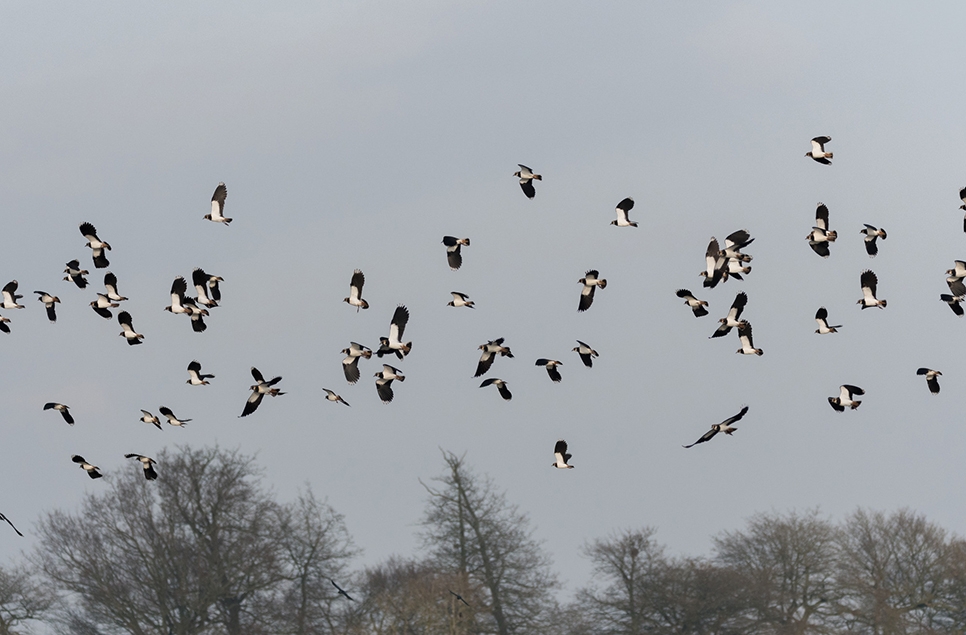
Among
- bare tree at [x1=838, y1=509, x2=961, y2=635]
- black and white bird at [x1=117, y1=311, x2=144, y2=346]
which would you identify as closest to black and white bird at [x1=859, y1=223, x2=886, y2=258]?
black and white bird at [x1=117, y1=311, x2=144, y2=346]

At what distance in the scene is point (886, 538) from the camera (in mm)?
72000

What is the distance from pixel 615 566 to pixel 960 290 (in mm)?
39029

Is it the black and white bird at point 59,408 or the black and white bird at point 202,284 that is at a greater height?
the black and white bird at point 202,284

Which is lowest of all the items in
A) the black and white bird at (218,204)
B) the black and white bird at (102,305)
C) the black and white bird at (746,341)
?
the black and white bird at (746,341)

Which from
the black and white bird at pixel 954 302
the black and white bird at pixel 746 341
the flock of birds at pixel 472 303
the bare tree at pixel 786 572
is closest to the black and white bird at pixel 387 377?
the flock of birds at pixel 472 303

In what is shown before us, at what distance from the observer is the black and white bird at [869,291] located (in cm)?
3033

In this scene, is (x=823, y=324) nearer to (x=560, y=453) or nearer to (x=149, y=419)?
(x=560, y=453)

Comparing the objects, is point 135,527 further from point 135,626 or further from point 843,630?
point 843,630

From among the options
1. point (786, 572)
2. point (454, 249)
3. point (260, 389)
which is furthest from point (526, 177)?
point (786, 572)

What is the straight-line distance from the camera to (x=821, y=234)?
1206 inches

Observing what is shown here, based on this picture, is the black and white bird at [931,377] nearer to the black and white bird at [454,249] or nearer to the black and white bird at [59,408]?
the black and white bird at [454,249]

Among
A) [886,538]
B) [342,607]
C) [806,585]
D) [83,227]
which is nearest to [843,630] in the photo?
[806,585]

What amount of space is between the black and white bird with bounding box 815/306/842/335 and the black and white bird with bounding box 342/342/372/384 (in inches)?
400

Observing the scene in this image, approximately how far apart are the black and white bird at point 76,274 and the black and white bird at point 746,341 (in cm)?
1523
